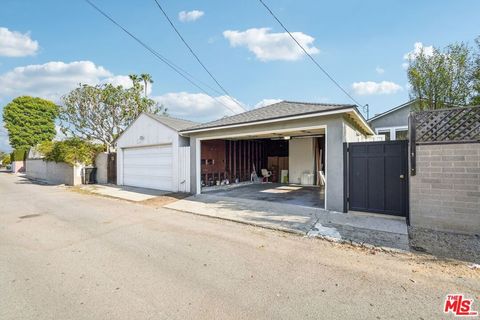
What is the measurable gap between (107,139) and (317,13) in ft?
67.9

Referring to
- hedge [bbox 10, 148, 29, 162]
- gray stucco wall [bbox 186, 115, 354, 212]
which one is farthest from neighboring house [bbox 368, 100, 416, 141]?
hedge [bbox 10, 148, 29, 162]

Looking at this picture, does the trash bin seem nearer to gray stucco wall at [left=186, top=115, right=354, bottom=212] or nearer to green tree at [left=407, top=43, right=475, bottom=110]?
gray stucco wall at [left=186, top=115, right=354, bottom=212]

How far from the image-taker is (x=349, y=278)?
328 cm

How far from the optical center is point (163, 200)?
9.32 meters

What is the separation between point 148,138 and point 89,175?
20.0 ft

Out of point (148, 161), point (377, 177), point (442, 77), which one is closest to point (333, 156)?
point (377, 177)

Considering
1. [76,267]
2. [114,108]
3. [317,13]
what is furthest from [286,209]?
[114,108]

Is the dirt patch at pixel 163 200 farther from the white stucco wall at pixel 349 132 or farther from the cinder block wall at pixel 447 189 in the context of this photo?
the cinder block wall at pixel 447 189

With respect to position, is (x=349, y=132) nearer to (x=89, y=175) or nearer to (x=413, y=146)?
(x=413, y=146)

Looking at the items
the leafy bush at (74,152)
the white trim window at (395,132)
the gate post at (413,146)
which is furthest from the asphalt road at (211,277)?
the white trim window at (395,132)

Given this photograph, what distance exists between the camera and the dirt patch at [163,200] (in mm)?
8683

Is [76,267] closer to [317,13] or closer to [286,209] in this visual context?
[286,209]

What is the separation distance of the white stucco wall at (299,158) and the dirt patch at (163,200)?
6.41 meters

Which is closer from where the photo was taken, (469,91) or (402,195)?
(402,195)
